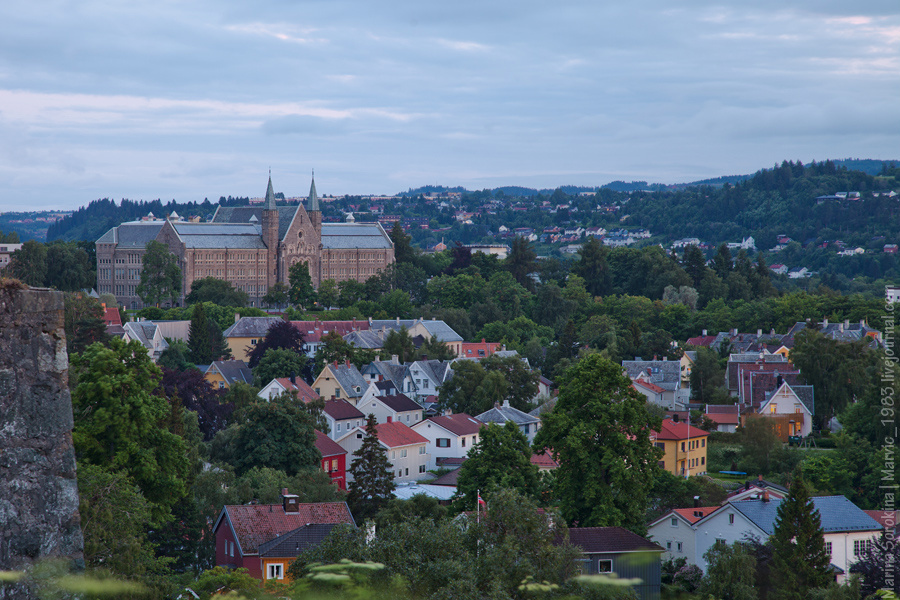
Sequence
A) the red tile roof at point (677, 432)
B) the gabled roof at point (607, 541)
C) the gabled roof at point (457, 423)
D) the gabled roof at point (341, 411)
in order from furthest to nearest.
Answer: the gabled roof at point (341, 411)
the gabled roof at point (457, 423)
the red tile roof at point (677, 432)
the gabled roof at point (607, 541)

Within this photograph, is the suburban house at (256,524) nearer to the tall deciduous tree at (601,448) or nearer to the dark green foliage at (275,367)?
the tall deciduous tree at (601,448)

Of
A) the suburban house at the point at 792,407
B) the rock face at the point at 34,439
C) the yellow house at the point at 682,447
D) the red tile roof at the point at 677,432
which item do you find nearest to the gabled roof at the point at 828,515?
the yellow house at the point at 682,447

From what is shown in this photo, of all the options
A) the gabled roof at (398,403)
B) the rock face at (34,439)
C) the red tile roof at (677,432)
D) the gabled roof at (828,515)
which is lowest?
the gabled roof at (398,403)

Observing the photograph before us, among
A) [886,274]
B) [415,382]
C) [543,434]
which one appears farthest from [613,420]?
[886,274]

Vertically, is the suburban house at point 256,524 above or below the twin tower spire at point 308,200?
below

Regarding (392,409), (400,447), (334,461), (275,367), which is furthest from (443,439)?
(275,367)

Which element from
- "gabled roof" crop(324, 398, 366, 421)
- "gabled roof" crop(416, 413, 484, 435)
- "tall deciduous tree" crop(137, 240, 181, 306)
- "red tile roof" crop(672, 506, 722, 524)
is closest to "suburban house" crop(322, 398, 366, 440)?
"gabled roof" crop(324, 398, 366, 421)
